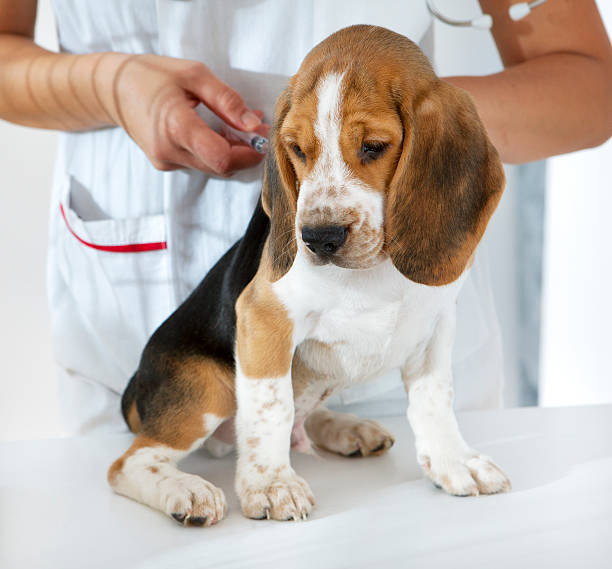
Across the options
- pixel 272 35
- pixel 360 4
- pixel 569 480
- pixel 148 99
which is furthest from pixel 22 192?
pixel 569 480

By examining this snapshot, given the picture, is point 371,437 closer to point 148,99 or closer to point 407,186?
point 407,186

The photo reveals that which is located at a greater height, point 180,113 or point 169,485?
point 180,113

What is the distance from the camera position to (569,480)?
1147 mm

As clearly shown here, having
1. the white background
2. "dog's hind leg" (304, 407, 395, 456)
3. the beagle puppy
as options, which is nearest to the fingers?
the beagle puppy

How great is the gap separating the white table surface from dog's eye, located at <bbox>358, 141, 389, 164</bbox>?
0.48 m

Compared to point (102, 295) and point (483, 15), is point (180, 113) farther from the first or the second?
point (483, 15)

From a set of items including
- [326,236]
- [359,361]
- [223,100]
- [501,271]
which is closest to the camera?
[326,236]

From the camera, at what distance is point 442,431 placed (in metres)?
1.17

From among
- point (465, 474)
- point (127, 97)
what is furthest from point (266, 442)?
point (127, 97)

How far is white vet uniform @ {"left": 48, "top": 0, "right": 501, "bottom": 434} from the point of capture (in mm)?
1354

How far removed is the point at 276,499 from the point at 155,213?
0.66 metres

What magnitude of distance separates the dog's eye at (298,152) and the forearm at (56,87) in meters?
0.54

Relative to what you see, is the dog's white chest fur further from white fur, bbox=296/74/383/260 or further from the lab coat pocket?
the lab coat pocket

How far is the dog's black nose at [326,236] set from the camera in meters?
0.92
